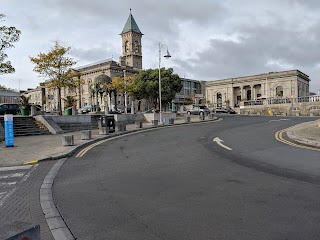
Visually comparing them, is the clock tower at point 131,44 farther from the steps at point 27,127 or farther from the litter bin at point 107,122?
the litter bin at point 107,122

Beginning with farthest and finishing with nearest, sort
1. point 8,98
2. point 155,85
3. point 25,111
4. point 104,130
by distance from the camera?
point 8,98, point 155,85, point 25,111, point 104,130

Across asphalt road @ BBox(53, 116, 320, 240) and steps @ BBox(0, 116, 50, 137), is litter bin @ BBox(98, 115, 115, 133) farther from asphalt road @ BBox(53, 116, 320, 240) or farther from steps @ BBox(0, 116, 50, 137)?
asphalt road @ BBox(53, 116, 320, 240)

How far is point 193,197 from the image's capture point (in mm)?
5223

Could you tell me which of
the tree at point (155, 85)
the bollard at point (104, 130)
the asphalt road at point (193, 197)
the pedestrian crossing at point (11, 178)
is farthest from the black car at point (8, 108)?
the asphalt road at point (193, 197)

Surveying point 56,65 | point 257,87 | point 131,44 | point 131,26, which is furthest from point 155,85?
point 131,26

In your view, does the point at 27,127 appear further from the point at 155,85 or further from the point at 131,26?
the point at 131,26

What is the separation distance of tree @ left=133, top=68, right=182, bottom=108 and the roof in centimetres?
5558

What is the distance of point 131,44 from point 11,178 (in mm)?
94497

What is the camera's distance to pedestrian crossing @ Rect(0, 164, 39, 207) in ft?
19.5

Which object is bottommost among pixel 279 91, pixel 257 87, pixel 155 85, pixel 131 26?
pixel 155 85

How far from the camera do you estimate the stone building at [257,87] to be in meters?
80.8

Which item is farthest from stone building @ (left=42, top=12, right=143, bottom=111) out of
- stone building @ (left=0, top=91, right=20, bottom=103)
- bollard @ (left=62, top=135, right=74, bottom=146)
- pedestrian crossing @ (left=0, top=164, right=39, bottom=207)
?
pedestrian crossing @ (left=0, top=164, right=39, bottom=207)

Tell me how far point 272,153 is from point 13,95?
73447mm

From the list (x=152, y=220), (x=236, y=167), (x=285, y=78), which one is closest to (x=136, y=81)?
(x=236, y=167)
